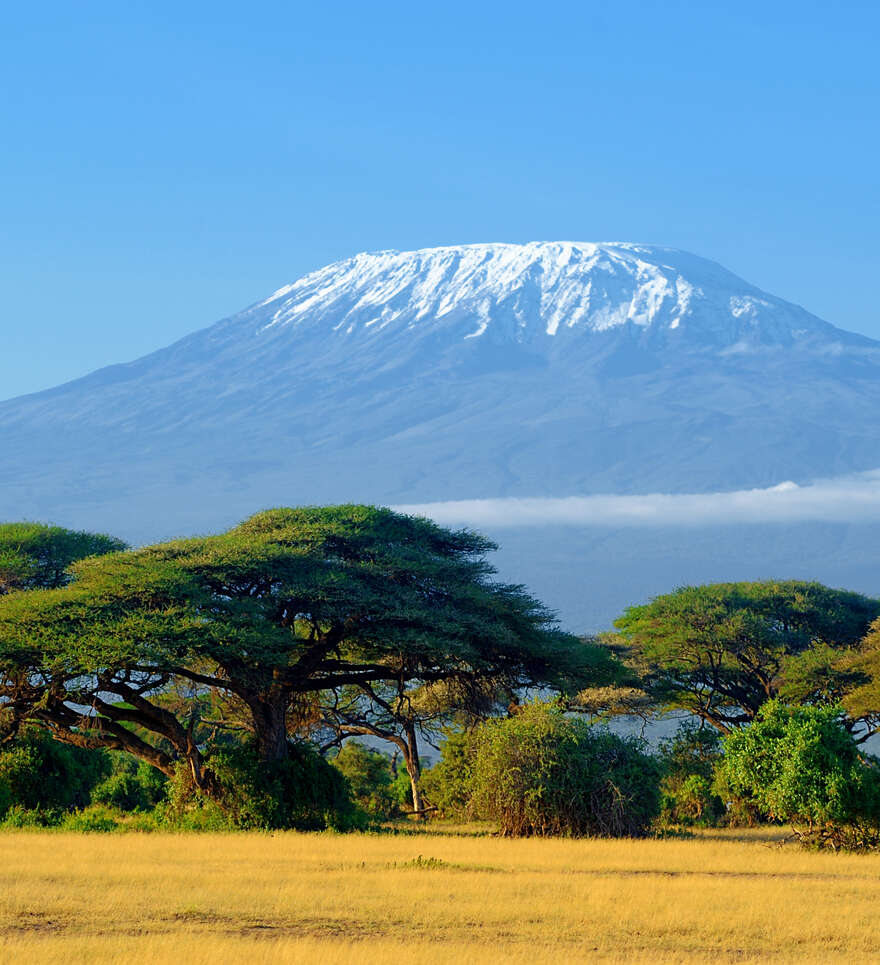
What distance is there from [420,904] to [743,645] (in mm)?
40624

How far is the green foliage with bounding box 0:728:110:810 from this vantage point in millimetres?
43969

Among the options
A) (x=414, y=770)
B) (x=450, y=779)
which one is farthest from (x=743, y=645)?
(x=450, y=779)

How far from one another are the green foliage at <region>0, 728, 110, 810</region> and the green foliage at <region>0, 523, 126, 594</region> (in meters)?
5.29

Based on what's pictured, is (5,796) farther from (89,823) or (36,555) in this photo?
(36,555)

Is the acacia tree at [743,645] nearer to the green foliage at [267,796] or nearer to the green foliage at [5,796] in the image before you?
the green foliage at [267,796]

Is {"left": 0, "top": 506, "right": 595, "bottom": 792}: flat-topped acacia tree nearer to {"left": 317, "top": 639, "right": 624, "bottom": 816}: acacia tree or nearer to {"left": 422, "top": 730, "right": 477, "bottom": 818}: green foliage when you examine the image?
{"left": 317, "top": 639, "right": 624, "bottom": 816}: acacia tree

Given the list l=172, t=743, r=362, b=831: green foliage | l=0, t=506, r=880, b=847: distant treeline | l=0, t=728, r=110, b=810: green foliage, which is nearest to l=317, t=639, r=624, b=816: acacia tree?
l=0, t=506, r=880, b=847: distant treeline

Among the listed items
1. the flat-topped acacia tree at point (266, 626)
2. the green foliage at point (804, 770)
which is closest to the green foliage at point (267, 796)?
the flat-topped acacia tree at point (266, 626)

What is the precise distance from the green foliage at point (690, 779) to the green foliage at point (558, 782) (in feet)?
33.0

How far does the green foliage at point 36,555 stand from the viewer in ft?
157

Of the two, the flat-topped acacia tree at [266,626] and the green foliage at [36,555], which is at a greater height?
the green foliage at [36,555]

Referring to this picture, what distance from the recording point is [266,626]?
39.4 metres

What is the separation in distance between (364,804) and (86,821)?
20.2m

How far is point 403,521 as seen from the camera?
1854 inches
